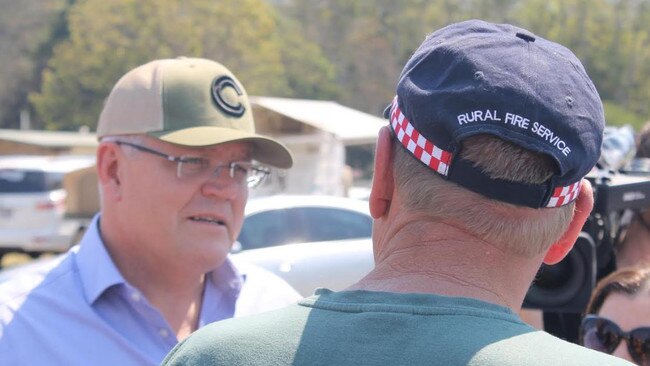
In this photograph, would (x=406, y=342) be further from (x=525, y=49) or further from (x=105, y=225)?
(x=105, y=225)

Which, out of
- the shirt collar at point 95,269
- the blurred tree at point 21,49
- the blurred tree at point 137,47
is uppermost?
the shirt collar at point 95,269

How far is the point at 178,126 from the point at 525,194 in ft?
4.84

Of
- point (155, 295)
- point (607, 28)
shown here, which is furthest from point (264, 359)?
point (607, 28)

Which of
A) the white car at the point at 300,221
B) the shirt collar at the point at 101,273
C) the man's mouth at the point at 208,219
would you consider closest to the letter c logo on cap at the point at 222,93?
the man's mouth at the point at 208,219

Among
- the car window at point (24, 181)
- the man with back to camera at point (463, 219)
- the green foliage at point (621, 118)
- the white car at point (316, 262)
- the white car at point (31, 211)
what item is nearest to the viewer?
the man with back to camera at point (463, 219)

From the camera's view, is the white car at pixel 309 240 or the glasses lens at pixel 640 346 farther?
the white car at pixel 309 240

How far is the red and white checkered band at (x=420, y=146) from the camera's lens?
129cm

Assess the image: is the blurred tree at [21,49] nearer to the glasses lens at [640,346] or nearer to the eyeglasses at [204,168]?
the eyeglasses at [204,168]

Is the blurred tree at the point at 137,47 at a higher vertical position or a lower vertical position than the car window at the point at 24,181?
lower

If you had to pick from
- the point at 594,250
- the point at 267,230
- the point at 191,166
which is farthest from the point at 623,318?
the point at 267,230

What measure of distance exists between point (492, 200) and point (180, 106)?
1475 millimetres

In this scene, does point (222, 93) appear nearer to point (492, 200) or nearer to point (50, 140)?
point (492, 200)

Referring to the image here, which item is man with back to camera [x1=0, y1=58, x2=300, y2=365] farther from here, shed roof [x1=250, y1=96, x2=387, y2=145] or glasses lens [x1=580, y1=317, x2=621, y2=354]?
shed roof [x1=250, y1=96, x2=387, y2=145]

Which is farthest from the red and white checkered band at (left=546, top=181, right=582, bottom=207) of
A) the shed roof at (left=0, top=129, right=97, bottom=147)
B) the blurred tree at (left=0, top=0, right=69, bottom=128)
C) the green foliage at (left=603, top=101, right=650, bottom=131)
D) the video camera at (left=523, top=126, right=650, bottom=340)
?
the blurred tree at (left=0, top=0, right=69, bottom=128)
